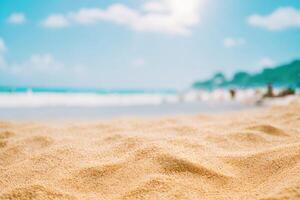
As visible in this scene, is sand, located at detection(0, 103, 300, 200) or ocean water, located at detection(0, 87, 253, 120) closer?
sand, located at detection(0, 103, 300, 200)

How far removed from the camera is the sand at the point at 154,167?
162 centimetres

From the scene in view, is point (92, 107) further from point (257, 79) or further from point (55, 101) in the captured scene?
point (257, 79)

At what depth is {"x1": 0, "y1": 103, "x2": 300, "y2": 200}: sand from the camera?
63.8 inches

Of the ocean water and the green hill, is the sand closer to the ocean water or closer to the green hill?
the ocean water

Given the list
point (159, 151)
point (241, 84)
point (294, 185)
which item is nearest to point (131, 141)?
point (159, 151)

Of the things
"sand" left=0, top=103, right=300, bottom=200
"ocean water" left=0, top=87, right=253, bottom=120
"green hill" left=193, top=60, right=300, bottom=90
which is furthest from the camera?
"green hill" left=193, top=60, right=300, bottom=90

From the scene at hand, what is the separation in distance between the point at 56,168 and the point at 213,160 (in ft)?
2.83

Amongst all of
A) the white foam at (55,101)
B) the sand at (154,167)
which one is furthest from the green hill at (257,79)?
the sand at (154,167)

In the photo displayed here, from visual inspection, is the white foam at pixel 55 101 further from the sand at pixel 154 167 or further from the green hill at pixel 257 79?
the green hill at pixel 257 79

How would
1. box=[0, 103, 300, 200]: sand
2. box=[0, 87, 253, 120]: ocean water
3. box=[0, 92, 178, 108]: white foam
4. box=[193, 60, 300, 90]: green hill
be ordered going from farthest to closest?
box=[193, 60, 300, 90]: green hill < box=[0, 92, 178, 108]: white foam < box=[0, 87, 253, 120]: ocean water < box=[0, 103, 300, 200]: sand

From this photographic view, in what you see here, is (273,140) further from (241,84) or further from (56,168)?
(241,84)

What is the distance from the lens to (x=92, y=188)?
172cm

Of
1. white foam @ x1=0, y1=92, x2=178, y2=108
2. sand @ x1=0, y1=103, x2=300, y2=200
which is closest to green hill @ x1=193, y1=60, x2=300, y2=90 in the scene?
white foam @ x1=0, y1=92, x2=178, y2=108

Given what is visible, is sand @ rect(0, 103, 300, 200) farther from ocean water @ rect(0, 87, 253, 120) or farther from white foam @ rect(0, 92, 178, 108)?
white foam @ rect(0, 92, 178, 108)
